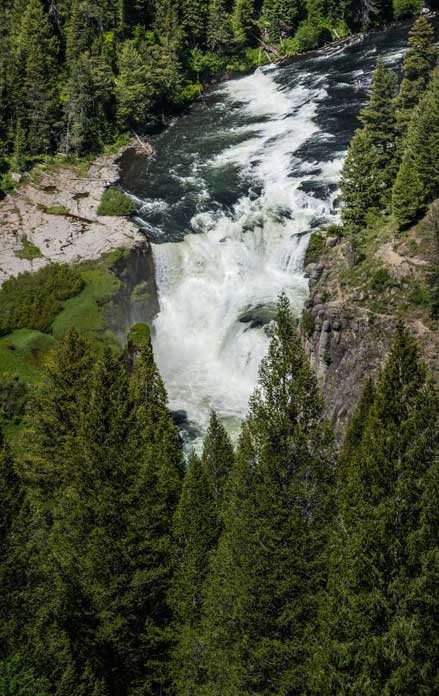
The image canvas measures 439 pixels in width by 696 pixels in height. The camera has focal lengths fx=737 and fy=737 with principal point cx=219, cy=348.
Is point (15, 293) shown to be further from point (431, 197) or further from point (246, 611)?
point (246, 611)

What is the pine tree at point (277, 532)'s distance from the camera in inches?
819

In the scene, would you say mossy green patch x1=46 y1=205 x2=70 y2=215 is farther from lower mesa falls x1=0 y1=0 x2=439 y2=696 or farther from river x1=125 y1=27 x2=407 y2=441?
river x1=125 y1=27 x2=407 y2=441

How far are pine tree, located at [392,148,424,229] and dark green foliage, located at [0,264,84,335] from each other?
29134mm

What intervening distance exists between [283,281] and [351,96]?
35.9 meters

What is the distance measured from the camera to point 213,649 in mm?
22844

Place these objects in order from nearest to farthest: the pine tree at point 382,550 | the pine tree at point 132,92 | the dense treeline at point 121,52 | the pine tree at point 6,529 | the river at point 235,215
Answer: the pine tree at point 382,550
the pine tree at point 6,529
the river at point 235,215
the dense treeline at point 121,52
the pine tree at point 132,92

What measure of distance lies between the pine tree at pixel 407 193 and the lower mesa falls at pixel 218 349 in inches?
8.0

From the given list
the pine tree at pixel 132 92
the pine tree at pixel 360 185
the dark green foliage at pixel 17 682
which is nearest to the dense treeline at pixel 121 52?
the pine tree at pixel 132 92

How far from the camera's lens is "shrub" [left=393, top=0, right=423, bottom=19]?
103m

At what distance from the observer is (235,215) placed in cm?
6975

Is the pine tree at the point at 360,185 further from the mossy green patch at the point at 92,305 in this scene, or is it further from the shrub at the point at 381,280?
the mossy green patch at the point at 92,305

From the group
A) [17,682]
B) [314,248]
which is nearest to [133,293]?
[314,248]

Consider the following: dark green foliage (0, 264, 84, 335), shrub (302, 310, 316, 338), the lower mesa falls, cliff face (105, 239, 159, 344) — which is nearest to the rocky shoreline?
the lower mesa falls

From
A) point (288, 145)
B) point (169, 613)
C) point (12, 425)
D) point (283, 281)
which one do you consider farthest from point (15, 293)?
point (169, 613)
